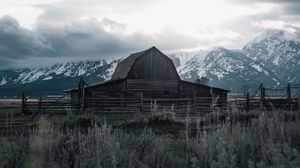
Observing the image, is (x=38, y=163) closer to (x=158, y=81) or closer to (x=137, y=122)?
(x=137, y=122)

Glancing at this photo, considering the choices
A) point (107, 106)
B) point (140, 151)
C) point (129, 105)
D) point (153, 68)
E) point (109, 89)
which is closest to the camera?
point (140, 151)

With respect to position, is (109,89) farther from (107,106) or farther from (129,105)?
(129,105)

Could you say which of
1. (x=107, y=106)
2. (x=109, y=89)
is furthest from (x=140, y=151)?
(x=109, y=89)

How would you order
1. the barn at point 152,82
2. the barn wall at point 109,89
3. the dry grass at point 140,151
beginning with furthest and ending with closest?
the barn at point 152,82 → the barn wall at point 109,89 → the dry grass at point 140,151

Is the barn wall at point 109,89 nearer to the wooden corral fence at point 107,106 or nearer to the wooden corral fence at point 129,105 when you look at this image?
the wooden corral fence at point 129,105

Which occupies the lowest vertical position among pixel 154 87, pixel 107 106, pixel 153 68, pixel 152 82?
pixel 107 106

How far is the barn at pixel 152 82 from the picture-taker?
39.6m

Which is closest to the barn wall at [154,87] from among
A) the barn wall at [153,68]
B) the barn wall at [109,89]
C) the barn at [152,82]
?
the barn at [152,82]

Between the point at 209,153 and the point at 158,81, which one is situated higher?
the point at 158,81

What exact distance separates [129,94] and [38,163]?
31.4 metres

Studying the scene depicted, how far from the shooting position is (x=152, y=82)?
133ft

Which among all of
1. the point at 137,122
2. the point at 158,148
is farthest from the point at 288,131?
the point at 137,122

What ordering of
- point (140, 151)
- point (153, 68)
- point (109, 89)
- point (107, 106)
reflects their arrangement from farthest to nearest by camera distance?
1. point (153, 68)
2. point (109, 89)
3. point (107, 106)
4. point (140, 151)

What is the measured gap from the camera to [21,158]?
23.6 ft
